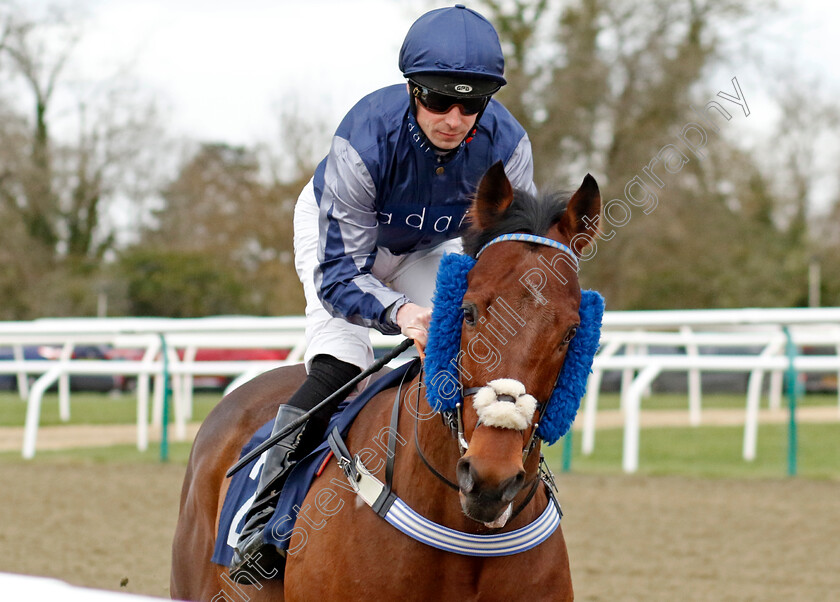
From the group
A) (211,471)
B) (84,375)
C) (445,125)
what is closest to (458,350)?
(445,125)

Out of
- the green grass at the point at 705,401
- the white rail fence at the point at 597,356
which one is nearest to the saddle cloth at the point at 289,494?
the white rail fence at the point at 597,356

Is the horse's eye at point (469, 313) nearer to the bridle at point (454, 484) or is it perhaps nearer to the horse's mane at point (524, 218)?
the bridle at point (454, 484)

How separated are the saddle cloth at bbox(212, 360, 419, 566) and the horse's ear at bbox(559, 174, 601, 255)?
0.70 m

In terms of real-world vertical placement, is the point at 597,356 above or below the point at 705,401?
above

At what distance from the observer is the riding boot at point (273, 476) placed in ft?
10.8

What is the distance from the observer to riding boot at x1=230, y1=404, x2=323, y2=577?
330cm

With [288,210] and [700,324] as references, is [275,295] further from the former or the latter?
[700,324]

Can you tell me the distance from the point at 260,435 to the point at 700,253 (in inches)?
926

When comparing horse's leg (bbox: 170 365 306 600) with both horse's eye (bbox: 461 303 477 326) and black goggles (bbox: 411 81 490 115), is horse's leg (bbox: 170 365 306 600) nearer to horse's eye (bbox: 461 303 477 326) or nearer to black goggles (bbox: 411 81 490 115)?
black goggles (bbox: 411 81 490 115)

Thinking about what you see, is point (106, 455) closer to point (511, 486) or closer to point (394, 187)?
point (394, 187)

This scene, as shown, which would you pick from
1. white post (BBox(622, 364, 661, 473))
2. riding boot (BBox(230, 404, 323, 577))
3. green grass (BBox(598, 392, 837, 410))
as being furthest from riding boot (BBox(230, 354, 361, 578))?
green grass (BBox(598, 392, 837, 410))

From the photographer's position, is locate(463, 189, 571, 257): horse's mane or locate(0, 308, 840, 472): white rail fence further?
locate(0, 308, 840, 472): white rail fence

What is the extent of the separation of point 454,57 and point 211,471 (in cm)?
199

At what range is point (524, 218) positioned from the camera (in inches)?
106
